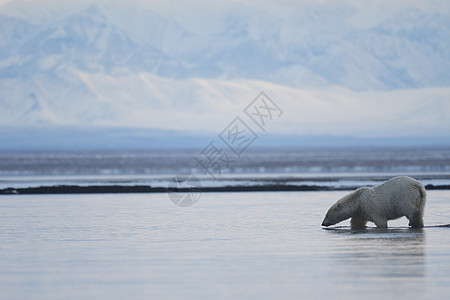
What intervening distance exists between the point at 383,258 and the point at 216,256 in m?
2.51

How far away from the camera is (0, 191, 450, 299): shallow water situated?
10.7 m

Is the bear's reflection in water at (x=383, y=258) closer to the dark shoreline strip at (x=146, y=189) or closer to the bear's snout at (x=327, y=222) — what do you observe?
the bear's snout at (x=327, y=222)

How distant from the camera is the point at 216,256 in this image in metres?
13.6

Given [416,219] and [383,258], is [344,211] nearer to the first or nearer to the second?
[416,219]

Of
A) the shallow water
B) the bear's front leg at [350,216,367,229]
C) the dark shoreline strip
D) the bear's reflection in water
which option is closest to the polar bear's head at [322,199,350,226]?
the bear's front leg at [350,216,367,229]

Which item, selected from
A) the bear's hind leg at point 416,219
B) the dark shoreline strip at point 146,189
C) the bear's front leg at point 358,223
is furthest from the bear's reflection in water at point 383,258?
the dark shoreline strip at point 146,189

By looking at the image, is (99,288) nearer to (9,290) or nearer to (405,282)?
(9,290)

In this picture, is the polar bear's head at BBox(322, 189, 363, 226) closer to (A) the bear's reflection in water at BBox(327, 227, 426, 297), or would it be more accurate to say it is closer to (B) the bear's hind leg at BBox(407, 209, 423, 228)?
(A) the bear's reflection in water at BBox(327, 227, 426, 297)

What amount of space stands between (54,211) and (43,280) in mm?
11875

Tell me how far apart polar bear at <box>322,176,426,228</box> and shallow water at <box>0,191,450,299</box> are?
1.05ft

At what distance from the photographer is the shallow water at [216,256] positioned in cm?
1070

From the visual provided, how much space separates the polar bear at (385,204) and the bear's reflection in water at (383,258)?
32cm

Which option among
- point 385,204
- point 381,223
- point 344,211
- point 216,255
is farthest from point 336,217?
point 216,255

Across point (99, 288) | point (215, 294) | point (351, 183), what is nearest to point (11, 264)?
point (99, 288)
